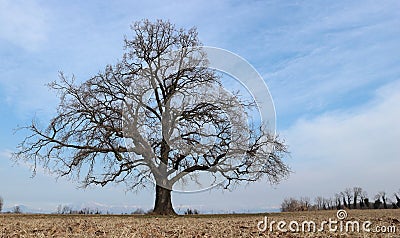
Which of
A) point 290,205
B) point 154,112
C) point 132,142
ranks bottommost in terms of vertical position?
point 290,205

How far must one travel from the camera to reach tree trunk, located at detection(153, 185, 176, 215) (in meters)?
23.8

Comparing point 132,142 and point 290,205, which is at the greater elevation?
point 132,142

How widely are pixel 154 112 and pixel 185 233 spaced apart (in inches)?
658

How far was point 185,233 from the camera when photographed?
8.16 metres

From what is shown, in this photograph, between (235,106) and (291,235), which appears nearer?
(291,235)

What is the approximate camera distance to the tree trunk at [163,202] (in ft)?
77.9

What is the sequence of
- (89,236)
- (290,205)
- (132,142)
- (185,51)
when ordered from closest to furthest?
(89,236) → (132,142) → (185,51) → (290,205)

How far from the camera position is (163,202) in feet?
78.4

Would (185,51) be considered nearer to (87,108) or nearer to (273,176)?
(87,108)

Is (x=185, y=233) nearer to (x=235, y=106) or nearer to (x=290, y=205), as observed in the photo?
(x=235, y=106)

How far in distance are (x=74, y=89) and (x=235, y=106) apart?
10195 mm

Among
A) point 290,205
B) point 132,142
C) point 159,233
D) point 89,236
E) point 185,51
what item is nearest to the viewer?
point 89,236

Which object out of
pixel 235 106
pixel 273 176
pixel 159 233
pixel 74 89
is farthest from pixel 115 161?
pixel 159 233

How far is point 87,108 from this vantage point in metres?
23.6
